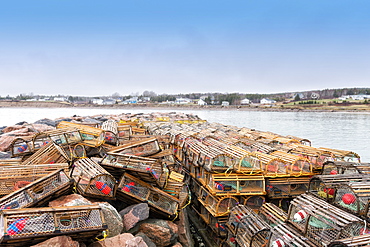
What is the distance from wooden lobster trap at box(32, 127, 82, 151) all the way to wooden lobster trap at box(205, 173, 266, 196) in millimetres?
3145

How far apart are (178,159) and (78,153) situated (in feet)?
11.8

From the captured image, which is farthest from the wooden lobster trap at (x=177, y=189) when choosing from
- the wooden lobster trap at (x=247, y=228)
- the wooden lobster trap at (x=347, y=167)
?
the wooden lobster trap at (x=347, y=167)

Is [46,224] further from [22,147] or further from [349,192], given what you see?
[349,192]

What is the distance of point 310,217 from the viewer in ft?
12.7

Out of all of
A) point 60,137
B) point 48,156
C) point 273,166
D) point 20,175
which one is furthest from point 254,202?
point 60,137

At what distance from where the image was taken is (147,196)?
4562 millimetres

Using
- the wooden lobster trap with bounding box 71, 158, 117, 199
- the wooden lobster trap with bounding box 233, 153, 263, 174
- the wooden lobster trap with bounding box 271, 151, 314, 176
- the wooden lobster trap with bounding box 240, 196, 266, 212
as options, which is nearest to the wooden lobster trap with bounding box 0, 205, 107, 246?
the wooden lobster trap with bounding box 71, 158, 117, 199

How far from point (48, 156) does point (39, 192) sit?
1.35 meters

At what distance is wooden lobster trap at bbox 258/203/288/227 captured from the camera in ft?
14.7

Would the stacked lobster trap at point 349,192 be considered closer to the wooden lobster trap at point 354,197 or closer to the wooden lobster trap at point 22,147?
the wooden lobster trap at point 354,197

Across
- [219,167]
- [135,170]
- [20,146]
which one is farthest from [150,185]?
[20,146]

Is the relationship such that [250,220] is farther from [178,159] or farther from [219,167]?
[178,159]

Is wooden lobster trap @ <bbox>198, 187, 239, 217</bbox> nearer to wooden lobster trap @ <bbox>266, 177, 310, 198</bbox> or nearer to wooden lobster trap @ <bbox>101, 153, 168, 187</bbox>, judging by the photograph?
wooden lobster trap @ <bbox>266, 177, 310, 198</bbox>

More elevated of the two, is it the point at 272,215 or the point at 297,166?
the point at 297,166
